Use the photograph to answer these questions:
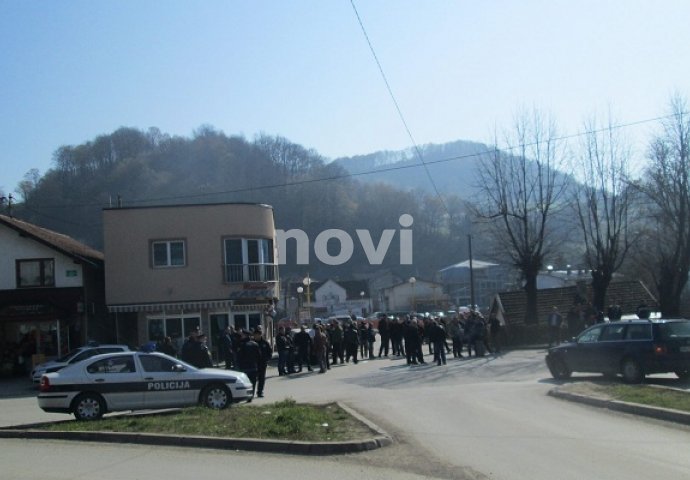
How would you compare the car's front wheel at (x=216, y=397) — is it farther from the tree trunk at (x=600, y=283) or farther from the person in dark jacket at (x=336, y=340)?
the tree trunk at (x=600, y=283)

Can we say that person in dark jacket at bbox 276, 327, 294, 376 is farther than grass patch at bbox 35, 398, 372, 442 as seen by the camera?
Yes

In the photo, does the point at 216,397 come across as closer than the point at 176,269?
Yes

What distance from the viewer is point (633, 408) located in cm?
1409

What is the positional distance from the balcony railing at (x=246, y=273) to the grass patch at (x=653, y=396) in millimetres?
23822

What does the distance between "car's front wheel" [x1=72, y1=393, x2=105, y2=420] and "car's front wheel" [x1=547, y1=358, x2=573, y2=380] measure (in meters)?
11.8

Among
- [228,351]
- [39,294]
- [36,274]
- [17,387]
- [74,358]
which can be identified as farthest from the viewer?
[36,274]

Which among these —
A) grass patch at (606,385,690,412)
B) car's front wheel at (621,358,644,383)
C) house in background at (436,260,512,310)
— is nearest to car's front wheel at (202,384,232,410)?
grass patch at (606,385,690,412)

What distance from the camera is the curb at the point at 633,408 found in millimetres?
12844

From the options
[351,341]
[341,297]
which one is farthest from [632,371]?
[341,297]

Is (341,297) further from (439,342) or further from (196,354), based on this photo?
(196,354)

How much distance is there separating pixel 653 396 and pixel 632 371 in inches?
161

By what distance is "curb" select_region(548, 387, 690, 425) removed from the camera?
1284 centimetres

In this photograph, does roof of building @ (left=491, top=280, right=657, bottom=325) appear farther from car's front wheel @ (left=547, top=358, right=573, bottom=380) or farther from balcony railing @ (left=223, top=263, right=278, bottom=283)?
car's front wheel @ (left=547, top=358, right=573, bottom=380)

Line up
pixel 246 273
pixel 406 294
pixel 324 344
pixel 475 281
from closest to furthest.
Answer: pixel 324 344, pixel 246 273, pixel 475 281, pixel 406 294
